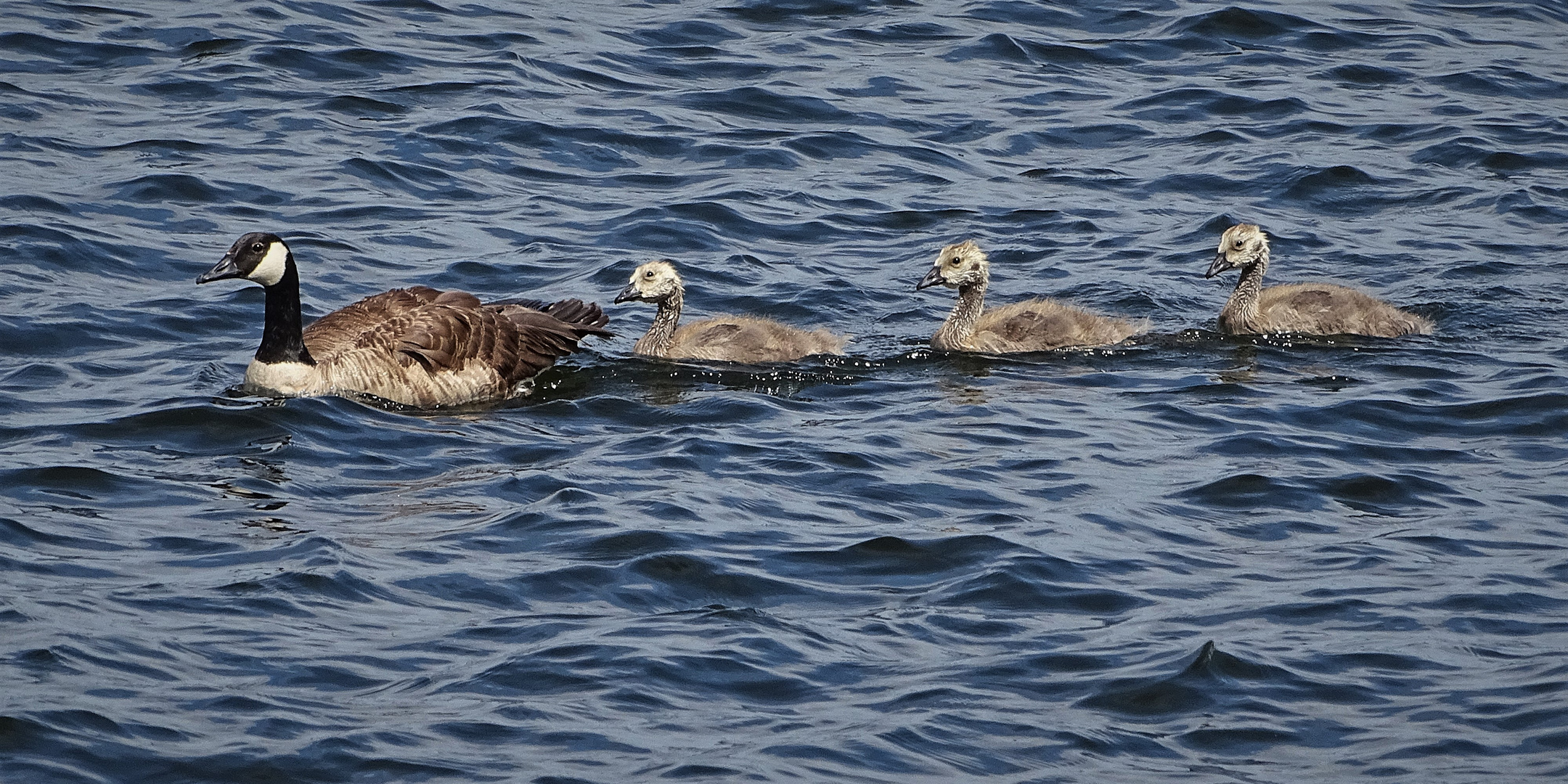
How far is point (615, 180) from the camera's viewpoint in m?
15.8

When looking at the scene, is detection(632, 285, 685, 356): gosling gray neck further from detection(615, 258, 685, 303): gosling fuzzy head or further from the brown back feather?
the brown back feather

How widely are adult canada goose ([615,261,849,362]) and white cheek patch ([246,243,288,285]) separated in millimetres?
2096

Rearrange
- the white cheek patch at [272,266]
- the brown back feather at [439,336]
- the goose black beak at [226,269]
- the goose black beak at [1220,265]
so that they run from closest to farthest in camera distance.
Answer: the goose black beak at [226,269] < the white cheek patch at [272,266] < the brown back feather at [439,336] < the goose black beak at [1220,265]

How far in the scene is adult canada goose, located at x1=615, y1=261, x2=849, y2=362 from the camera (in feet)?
39.5

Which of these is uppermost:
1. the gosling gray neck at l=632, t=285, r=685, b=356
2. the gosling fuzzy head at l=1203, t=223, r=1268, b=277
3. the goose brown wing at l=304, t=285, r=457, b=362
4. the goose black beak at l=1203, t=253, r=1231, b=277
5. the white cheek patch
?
the white cheek patch

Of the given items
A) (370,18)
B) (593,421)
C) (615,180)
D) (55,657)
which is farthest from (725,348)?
(370,18)

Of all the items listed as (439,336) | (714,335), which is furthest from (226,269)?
(714,335)

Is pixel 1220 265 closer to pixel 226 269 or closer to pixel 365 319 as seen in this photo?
pixel 365 319

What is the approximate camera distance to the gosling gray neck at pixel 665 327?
1229cm

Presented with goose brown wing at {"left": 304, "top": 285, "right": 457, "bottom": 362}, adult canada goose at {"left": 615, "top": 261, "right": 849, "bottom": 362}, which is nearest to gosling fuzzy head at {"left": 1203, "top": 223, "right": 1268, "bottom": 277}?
adult canada goose at {"left": 615, "top": 261, "right": 849, "bottom": 362}

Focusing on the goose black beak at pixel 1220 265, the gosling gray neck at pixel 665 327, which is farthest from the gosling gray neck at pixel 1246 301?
the gosling gray neck at pixel 665 327

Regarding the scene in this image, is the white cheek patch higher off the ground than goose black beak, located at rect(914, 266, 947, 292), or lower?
higher

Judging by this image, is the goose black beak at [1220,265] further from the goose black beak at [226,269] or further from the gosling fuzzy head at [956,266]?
the goose black beak at [226,269]

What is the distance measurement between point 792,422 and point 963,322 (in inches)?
85.3
